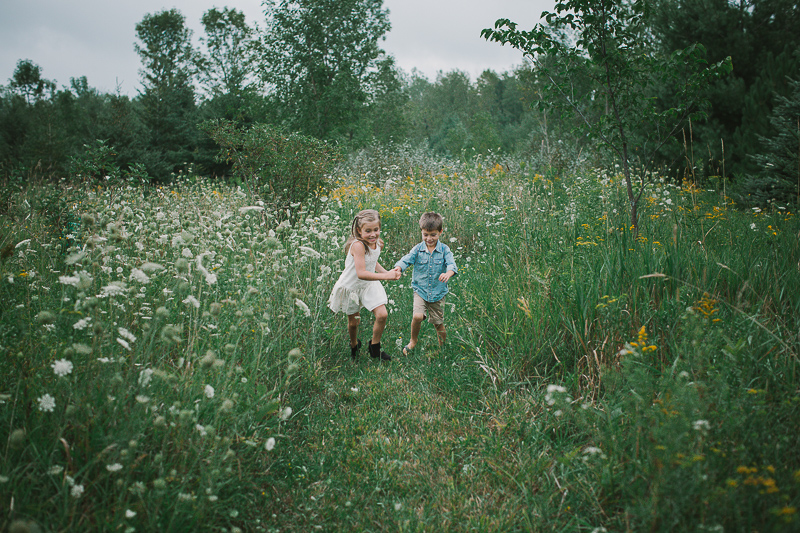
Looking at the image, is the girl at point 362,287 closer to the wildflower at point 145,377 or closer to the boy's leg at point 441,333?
the boy's leg at point 441,333

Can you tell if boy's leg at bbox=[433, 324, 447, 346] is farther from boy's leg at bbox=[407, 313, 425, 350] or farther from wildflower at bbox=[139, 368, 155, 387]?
wildflower at bbox=[139, 368, 155, 387]

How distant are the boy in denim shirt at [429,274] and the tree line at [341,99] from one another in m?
1.71

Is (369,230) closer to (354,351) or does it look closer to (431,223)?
(431,223)

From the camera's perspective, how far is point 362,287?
401 cm

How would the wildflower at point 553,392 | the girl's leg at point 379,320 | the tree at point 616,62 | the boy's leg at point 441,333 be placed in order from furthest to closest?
the tree at point 616,62 → the boy's leg at point 441,333 → the girl's leg at point 379,320 → the wildflower at point 553,392

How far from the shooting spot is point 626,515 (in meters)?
1.75

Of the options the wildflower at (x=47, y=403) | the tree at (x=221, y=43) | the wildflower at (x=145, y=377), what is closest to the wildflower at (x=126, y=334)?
the wildflower at (x=145, y=377)

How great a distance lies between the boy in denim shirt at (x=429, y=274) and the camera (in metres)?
3.96

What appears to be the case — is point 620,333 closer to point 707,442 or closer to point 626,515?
point 707,442

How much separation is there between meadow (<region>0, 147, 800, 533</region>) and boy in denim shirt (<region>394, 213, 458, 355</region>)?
21cm

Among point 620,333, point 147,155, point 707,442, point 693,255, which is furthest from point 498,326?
point 147,155

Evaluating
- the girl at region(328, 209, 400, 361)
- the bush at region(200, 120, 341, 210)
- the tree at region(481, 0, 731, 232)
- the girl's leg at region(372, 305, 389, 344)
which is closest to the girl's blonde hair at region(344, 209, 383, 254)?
the girl at region(328, 209, 400, 361)

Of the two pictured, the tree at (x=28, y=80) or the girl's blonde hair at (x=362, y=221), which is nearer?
the girl's blonde hair at (x=362, y=221)

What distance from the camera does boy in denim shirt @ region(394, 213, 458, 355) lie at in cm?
396
